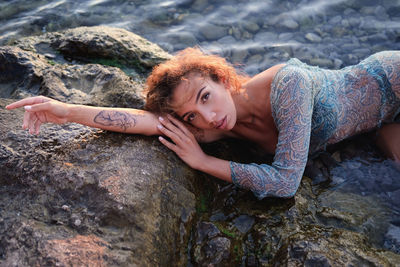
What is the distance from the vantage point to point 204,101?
3.25 meters

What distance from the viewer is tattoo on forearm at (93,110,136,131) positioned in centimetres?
332

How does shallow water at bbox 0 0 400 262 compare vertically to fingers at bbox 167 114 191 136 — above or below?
below

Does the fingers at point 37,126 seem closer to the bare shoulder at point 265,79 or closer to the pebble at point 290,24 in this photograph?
the bare shoulder at point 265,79

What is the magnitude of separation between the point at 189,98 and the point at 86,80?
169 cm

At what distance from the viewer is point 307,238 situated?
2.73 metres

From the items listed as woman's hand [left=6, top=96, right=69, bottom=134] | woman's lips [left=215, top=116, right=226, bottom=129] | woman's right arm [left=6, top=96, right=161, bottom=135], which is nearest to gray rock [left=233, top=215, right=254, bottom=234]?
woman's lips [left=215, top=116, right=226, bottom=129]

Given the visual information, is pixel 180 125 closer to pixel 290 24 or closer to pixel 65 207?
pixel 65 207

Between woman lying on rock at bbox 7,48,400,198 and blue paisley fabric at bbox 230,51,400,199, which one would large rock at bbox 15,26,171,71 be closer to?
woman lying on rock at bbox 7,48,400,198

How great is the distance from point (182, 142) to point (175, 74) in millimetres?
597

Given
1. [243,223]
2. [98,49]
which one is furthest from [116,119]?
[98,49]

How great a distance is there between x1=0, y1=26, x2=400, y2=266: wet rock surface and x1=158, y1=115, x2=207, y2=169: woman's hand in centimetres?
7

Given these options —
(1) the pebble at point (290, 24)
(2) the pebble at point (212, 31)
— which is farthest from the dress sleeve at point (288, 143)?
(1) the pebble at point (290, 24)

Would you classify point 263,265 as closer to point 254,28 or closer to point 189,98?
point 189,98

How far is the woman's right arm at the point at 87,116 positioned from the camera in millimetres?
3104
